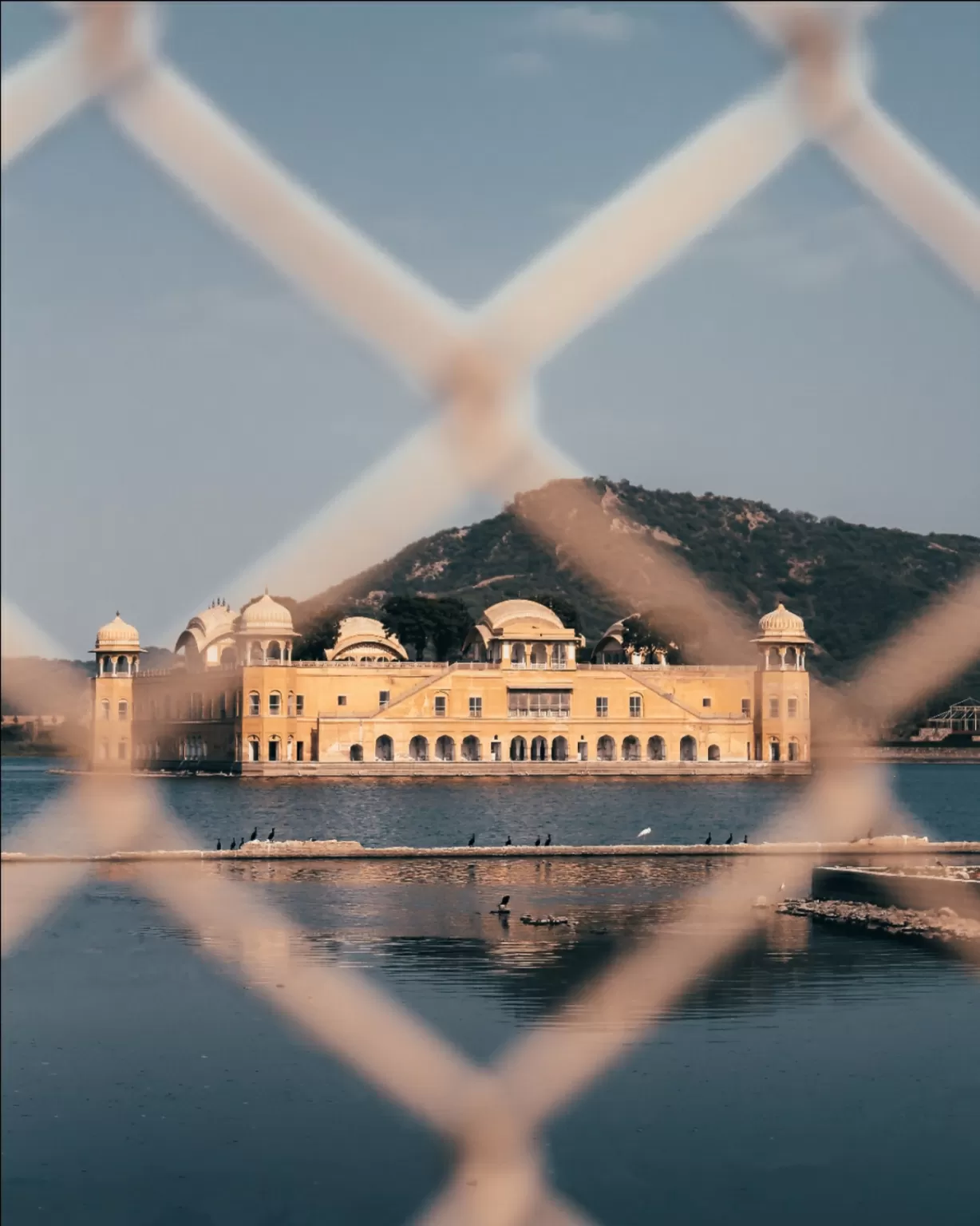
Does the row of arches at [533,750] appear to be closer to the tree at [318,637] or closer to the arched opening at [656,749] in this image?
the arched opening at [656,749]

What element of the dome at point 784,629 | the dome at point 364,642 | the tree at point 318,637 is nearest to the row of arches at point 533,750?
the dome at point 784,629

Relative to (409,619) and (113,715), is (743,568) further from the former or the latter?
(113,715)

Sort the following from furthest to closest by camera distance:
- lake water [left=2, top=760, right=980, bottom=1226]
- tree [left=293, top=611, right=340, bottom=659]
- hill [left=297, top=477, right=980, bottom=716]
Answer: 1. tree [left=293, top=611, right=340, bottom=659]
2. hill [left=297, top=477, right=980, bottom=716]
3. lake water [left=2, top=760, right=980, bottom=1226]

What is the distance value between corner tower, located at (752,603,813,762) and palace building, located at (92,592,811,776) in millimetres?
78

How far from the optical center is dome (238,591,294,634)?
277 ft

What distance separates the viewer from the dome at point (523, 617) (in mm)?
89562

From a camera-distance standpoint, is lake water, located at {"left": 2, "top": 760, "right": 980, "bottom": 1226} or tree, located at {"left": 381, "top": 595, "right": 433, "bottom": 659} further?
tree, located at {"left": 381, "top": 595, "right": 433, "bottom": 659}

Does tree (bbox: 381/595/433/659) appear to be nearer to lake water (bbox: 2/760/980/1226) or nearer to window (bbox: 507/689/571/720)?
window (bbox: 507/689/571/720)

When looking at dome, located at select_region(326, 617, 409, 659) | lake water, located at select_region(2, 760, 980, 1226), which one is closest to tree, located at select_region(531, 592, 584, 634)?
dome, located at select_region(326, 617, 409, 659)

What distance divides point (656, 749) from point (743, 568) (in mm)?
35602

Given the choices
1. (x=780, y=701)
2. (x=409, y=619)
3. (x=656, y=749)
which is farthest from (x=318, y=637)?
(x=780, y=701)

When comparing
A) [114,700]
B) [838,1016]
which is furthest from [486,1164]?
[114,700]

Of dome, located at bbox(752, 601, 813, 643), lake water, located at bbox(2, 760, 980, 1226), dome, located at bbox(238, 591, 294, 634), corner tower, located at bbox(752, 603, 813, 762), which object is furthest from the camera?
corner tower, located at bbox(752, 603, 813, 762)

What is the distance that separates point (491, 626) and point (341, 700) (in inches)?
337
